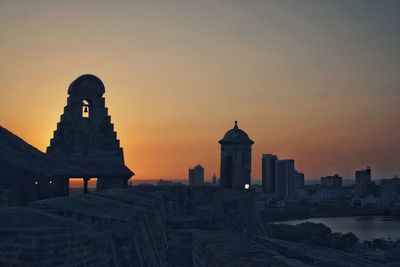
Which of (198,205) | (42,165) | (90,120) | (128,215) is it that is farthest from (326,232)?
(128,215)

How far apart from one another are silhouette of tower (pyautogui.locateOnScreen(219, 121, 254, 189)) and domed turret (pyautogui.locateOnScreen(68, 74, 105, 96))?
37.7ft

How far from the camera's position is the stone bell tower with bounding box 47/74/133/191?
77.2 feet

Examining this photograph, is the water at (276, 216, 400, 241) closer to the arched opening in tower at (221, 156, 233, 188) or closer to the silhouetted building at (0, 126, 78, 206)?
the arched opening in tower at (221, 156, 233, 188)

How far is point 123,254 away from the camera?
29.5ft

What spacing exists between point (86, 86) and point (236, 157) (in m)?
12.7

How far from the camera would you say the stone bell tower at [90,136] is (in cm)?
2352

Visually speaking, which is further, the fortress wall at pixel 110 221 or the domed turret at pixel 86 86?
the domed turret at pixel 86 86

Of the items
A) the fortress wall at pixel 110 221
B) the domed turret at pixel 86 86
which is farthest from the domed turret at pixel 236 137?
the fortress wall at pixel 110 221

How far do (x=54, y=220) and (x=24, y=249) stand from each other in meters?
0.96

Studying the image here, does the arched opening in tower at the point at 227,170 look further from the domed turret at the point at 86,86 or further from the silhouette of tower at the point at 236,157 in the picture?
the domed turret at the point at 86,86

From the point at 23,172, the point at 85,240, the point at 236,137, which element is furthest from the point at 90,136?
the point at 85,240

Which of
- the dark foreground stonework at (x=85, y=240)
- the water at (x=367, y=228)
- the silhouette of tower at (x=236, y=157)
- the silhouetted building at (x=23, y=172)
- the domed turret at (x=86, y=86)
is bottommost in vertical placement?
the water at (x=367, y=228)

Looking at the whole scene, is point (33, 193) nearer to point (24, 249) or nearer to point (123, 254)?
point (123, 254)

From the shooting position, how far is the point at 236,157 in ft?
109
